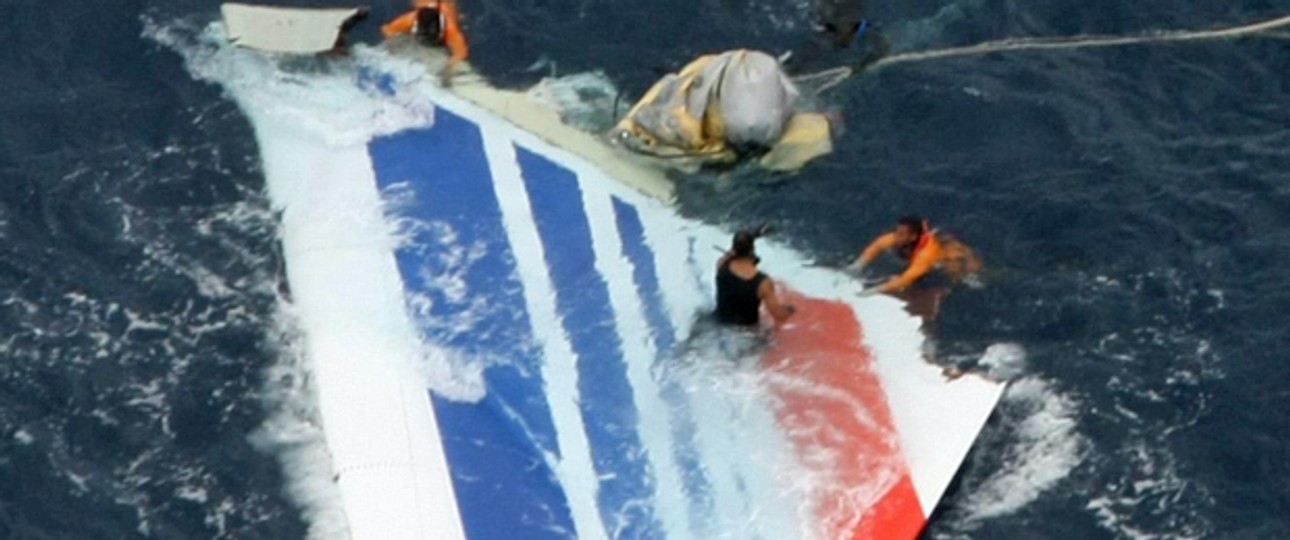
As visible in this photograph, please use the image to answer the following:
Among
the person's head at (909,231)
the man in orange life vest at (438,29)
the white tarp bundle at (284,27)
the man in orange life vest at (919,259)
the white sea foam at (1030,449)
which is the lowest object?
the white sea foam at (1030,449)

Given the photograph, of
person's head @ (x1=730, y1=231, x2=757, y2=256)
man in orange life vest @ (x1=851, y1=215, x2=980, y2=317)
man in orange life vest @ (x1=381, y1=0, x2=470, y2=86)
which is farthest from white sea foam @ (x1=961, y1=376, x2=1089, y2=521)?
man in orange life vest @ (x1=381, y1=0, x2=470, y2=86)

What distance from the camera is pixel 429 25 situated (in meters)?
24.1

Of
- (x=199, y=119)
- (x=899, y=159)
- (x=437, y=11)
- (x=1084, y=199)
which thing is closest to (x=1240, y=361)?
(x=1084, y=199)

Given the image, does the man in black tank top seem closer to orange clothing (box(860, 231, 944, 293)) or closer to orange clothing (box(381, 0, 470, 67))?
orange clothing (box(860, 231, 944, 293))

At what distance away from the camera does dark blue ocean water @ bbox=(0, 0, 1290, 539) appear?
19.8m

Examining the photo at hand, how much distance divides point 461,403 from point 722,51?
6.17 metres

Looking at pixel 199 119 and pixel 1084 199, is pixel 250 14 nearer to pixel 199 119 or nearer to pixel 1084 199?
pixel 199 119

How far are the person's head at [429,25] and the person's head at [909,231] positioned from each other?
217 inches

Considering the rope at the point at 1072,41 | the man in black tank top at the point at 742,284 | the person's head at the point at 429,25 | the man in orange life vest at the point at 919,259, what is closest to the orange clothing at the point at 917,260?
the man in orange life vest at the point at 919,259

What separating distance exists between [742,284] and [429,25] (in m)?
5.39

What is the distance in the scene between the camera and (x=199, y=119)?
23750 millimetres

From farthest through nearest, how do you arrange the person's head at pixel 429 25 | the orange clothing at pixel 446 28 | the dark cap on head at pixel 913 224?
the orange clothing at pixel 446 28, the person's head at pixel 429 25, the dark cap on head at pixel 913 224

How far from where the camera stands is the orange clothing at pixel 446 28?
24.2 metres

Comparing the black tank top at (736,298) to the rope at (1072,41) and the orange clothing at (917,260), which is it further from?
the rope at (1072,41)
